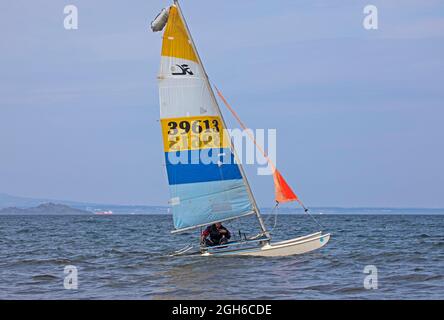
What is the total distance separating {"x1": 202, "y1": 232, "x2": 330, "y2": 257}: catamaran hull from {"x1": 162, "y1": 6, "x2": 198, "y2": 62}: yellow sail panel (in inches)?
279

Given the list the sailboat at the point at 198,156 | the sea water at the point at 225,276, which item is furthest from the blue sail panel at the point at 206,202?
the sea water at the point at 225,276

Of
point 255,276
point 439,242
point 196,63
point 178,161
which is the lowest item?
point 439,242

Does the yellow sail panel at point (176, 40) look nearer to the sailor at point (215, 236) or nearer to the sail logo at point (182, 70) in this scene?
the sail logo at point (182, 70)

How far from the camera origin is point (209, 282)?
23.9 metres

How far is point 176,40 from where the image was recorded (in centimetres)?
2662

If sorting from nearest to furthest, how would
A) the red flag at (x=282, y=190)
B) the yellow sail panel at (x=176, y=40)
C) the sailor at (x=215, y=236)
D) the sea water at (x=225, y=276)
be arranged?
the sea water at (x=225, y=276) < the yellow sail panel at (x=176, y=40) < the red flag at (x=282, y=190) < the sailor at (x=215, y=236)

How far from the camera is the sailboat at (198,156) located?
26.8 metres

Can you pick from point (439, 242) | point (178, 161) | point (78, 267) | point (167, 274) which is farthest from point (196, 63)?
point (439, 242)

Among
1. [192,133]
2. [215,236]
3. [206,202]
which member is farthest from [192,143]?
[215,236]

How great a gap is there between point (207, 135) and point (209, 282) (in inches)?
233

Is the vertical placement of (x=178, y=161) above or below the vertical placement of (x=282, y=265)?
above
